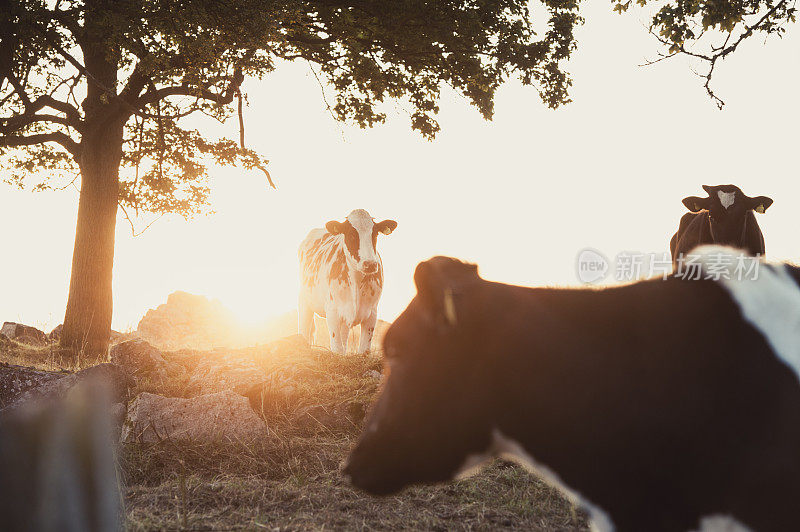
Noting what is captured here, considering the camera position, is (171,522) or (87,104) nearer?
(171,522)

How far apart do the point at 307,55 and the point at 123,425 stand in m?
10.6

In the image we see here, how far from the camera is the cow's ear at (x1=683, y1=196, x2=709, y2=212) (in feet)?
39.7

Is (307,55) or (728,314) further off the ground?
(307,55)

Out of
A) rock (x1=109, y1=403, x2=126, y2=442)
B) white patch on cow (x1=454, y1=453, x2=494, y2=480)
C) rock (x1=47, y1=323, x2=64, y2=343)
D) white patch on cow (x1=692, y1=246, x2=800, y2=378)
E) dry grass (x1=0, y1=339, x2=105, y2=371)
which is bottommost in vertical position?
rock (x1=109, y1=403, x2=126, y2=442)

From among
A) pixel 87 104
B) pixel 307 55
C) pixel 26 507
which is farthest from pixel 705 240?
pixel 87 104

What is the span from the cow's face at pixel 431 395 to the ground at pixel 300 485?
81.8 inches

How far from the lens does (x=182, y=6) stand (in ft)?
38.2

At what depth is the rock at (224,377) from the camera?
7.44 meters

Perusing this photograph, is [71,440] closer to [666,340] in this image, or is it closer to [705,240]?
[666,340]

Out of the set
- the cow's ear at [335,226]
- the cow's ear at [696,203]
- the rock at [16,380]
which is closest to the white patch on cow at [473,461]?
the rock at [16,380]

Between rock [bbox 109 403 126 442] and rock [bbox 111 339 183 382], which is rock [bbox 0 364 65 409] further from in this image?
rock [bbox 111 339 183 382]

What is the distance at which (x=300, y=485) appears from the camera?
5559mm

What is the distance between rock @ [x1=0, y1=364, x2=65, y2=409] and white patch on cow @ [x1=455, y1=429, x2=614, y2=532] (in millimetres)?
5936

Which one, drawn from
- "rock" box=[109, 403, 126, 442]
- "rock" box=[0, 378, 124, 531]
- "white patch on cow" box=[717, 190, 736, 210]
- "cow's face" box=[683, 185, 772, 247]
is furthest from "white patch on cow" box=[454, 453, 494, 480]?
"white patch on cow" box=[717, 190, 736, 210]
